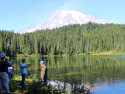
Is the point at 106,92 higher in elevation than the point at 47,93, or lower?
lower

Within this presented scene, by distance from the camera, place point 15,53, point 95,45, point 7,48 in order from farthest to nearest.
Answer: point 95,45
point 15,53
point 7,48

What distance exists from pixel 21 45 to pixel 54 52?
30674 millimetres

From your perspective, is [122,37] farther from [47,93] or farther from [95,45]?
[47,93]

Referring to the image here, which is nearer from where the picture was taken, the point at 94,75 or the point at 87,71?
the point at 94,75

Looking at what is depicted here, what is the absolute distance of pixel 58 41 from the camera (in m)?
169

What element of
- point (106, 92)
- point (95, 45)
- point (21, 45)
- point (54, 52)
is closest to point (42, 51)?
point (54, 52)

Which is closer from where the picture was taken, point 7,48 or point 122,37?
point 7,48

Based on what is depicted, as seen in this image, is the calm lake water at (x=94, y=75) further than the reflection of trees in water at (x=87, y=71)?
No

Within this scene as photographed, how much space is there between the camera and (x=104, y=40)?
161375 millimetres

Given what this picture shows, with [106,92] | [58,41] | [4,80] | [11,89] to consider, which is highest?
[58,41]

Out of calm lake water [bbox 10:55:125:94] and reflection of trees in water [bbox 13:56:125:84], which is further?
reflection of trees in water [bbox 13:56:125:84]

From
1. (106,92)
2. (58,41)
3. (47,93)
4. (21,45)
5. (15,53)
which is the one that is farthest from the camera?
(58,41)

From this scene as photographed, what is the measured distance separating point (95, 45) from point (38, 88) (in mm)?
147174

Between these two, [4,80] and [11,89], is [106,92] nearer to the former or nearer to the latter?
[11,89]
